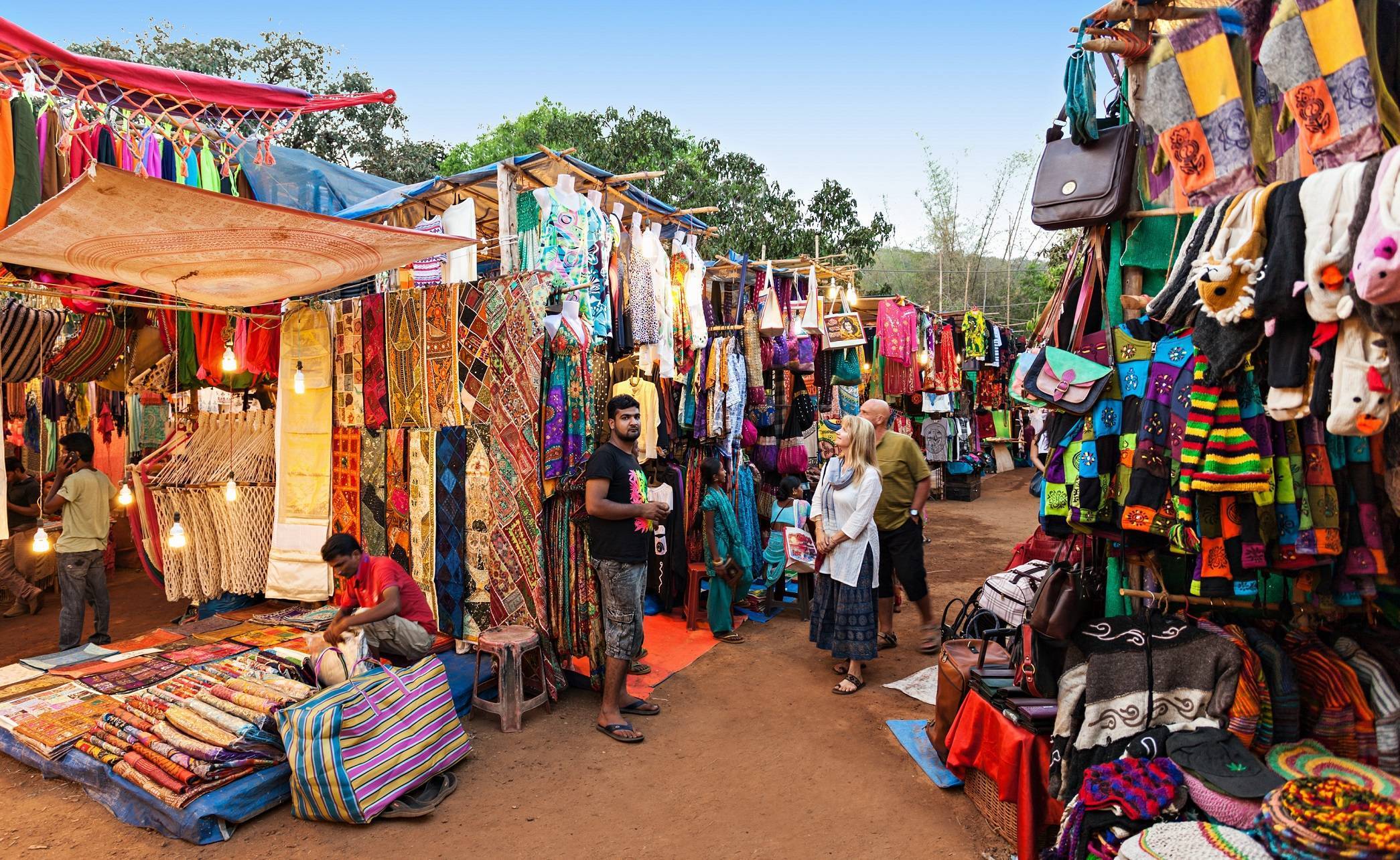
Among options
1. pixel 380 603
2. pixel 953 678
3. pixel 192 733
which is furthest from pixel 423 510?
pixel 953 678

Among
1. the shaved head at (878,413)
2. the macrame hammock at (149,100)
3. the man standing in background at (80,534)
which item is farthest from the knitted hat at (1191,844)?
the man standing in background at (80,534)

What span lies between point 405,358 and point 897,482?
11.9 ft

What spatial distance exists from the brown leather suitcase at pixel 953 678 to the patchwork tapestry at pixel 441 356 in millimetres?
3286

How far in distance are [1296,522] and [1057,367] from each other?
965 mm

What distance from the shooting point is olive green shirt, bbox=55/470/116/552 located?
5672 mm

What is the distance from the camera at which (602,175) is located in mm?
5543

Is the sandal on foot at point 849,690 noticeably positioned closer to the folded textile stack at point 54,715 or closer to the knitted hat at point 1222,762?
the knitted hat at point 1222,762

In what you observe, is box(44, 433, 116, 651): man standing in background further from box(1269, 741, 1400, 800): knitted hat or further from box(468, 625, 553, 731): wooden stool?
box(1269, 741, 1400, 800): knitted hat

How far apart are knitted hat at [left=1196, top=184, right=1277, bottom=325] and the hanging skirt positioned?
292 cm

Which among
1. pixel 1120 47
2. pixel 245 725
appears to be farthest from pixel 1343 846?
pixel 245 725

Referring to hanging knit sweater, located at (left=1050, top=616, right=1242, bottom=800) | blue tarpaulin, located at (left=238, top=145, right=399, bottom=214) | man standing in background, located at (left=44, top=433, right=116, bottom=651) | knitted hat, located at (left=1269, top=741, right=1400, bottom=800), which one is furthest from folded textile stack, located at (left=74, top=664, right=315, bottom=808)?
knitted hat, located at (left=1269, top=741, right=1400, bottom=800)

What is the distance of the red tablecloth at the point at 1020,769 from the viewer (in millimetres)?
3051

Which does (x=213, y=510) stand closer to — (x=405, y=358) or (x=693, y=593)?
(x=405, y=358)

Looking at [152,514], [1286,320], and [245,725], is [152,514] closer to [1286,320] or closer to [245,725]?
[245,725]
